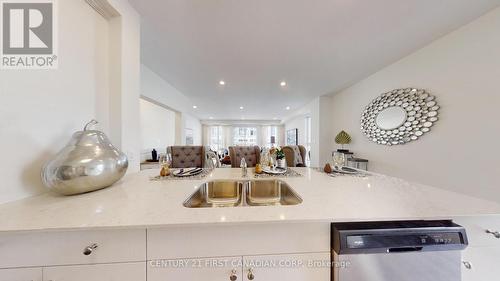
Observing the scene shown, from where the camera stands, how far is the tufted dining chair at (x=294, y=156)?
305 cm

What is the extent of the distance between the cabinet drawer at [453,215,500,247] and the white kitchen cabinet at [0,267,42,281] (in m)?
1.64

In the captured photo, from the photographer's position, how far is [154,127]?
4316 mm

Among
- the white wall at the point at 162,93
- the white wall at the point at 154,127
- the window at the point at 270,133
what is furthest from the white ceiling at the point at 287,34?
the window at the point at 270,133

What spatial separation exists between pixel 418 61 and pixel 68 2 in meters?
3.77

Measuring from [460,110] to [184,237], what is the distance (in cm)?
300

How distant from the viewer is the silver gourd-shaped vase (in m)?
0.77

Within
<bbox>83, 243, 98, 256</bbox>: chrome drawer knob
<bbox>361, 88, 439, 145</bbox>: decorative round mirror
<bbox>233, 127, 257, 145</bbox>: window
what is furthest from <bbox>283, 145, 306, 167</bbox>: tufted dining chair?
<bbox>233, 127, 257, 145</bbox>: window

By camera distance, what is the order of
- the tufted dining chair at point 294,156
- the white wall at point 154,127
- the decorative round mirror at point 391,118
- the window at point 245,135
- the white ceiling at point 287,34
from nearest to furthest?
the white ceiling at point 287,34 → the decorative round mirror at point 391,118 → the tufted dining chair at point 294,156 → the white wall at point 154,127 → the window at point 245,135

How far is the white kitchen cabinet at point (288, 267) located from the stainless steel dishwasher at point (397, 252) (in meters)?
0.05

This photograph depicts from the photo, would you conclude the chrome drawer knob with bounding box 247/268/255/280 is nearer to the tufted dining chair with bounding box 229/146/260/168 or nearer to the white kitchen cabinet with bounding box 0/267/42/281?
the white kitchen cabinet with bounding box 0/267/42/281

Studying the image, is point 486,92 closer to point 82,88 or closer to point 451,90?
point 451,90

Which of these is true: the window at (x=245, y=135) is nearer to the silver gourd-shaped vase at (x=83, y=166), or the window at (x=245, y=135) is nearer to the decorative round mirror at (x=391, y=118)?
the decorative round mirror at (x=391, y=118)

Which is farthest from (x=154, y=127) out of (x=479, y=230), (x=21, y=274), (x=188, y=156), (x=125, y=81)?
(x=479, y=230)

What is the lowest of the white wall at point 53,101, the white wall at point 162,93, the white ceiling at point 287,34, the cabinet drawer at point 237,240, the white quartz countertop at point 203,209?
the cabinet drawer at point 237,240
